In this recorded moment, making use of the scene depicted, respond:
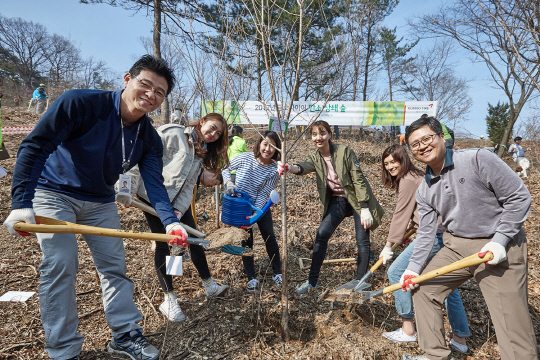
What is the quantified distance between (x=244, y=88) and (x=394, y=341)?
3442mm

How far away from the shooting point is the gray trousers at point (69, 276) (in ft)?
5.96

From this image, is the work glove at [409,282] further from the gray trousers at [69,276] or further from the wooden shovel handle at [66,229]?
the gray trousers at [69,276]

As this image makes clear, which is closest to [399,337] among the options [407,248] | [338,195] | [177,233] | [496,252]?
[407,248]

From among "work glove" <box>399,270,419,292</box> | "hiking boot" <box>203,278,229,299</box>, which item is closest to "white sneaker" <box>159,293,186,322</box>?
"hiking boot" <box>203,278,229,299</box>

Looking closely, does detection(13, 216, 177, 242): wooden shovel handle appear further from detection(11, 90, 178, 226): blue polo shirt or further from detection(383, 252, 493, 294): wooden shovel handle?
detection(383, 252, 493, 294): wooden shovel handle

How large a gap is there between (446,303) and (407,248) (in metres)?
0.52

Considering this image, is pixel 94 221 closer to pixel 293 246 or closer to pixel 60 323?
pixel 60 323

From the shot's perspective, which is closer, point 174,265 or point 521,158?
point 174,265

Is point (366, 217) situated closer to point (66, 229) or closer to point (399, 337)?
point (399, 337)

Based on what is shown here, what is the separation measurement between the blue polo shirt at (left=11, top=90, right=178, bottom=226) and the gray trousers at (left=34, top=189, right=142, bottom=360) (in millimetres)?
98

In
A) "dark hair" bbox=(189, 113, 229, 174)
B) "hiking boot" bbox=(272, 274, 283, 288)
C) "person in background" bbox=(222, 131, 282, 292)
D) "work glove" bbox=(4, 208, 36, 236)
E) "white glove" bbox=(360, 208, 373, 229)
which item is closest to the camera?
"work glove" bbox=(4, 208, 36, 236)

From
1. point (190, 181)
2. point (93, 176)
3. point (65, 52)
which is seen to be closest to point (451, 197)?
point (190, 181)

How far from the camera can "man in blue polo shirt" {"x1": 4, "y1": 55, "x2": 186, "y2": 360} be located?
1.75 meters

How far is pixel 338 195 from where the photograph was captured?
316cm
